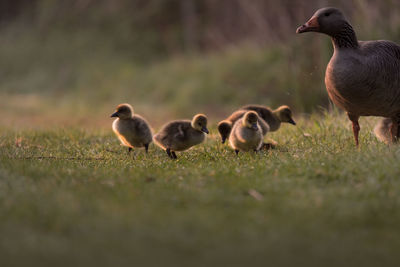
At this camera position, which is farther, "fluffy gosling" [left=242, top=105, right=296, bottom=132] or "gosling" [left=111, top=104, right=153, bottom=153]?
"fluffy gosling" [left=242, top=105, right=296, bottom=132]

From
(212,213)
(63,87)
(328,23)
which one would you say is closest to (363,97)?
(328,23)

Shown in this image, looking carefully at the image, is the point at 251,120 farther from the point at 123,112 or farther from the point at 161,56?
the point at 161,56

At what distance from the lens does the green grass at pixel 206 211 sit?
2938 mm

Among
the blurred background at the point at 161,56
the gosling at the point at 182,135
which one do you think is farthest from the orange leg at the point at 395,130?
the blurred background at the point at 161,56

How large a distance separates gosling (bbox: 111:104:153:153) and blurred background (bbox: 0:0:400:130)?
3563mm

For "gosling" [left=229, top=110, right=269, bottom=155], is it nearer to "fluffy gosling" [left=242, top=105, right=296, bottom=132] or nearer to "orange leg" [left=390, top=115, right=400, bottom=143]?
"fluffy gosling" [left=242, top=105, right=296, bottom=132]

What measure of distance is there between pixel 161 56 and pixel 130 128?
57.7 ft

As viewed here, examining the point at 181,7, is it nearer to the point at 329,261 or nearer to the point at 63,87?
the point at 63,87

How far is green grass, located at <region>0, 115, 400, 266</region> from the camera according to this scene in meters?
2.94

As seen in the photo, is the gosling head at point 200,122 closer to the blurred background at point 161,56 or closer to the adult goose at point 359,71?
the adult goose at point 359,71

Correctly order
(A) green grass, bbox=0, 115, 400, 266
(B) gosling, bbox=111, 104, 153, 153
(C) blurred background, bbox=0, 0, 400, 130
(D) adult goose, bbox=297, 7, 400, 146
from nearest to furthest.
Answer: (A) green grass, bbox=0, 115, 400, 266
(D) adult goose, bbox=297, 7, 400, 146
(B) gosling, bbox=111, 104, 153, 153
(C) blurred background, bbox=0, 0, 400, 130

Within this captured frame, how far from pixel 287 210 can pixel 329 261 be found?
2.34 ft

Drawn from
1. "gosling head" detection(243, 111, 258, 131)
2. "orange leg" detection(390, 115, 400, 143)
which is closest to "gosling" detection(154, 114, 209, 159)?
"gosling head" detection(243, 111, 258, 131)

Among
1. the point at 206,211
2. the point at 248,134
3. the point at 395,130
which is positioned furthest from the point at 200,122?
the point at 206,211
